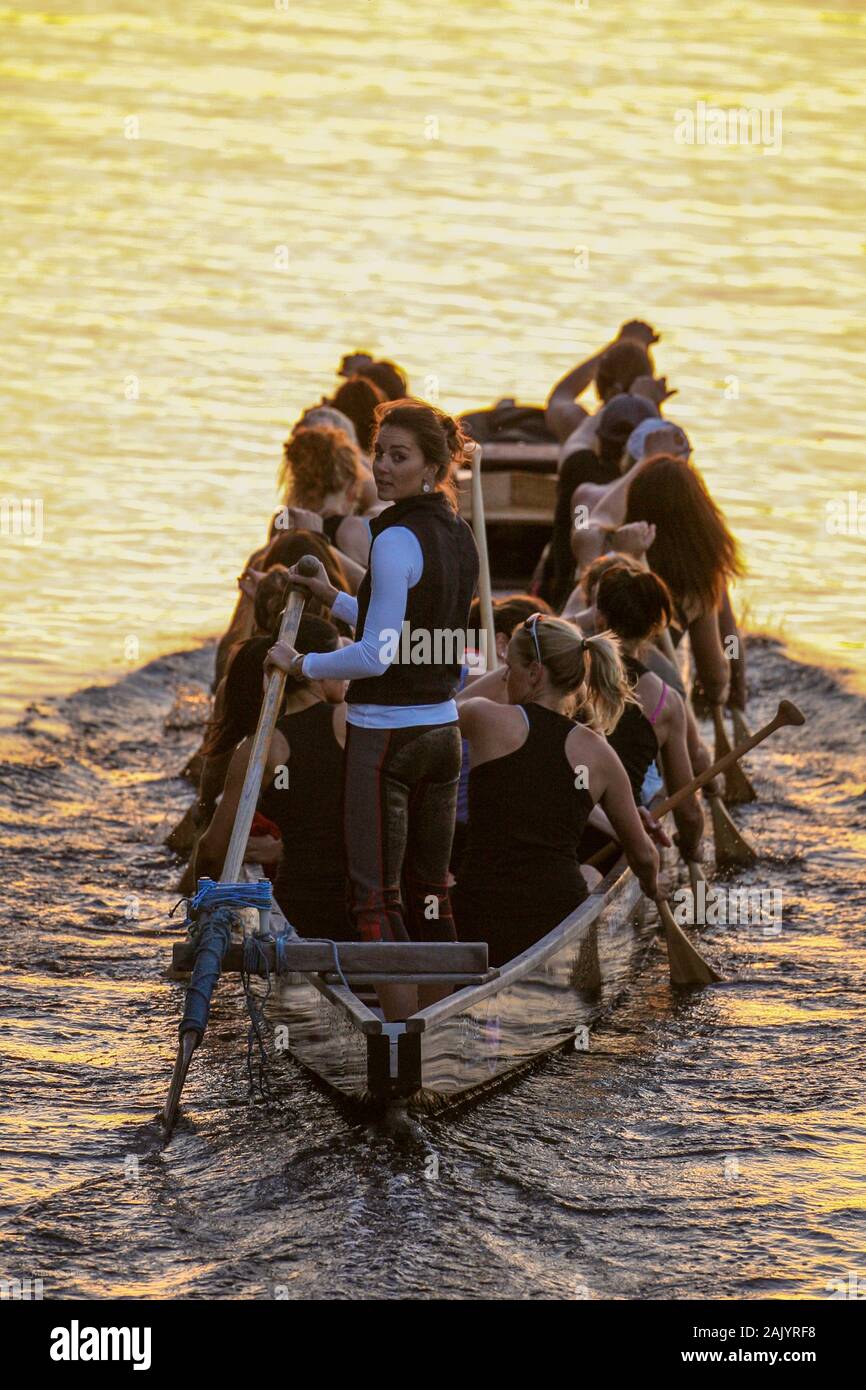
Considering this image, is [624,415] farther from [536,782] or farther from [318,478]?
[536,782]

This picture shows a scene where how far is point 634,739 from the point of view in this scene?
8.67 metres

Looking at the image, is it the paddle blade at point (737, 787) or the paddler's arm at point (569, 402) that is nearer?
the paddle blade at point (737, 787)

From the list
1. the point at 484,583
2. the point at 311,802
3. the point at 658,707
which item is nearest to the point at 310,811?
the point at 311,802

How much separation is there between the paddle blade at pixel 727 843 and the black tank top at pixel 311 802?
3.49 metres

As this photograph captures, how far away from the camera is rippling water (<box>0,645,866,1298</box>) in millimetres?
6379

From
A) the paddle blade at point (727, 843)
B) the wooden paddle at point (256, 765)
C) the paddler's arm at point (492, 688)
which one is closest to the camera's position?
the wooden paddle at point (256, 765)

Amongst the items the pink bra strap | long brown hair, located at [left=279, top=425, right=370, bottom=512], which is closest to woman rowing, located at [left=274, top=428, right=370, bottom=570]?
long brown hair, located at [left=279, top=425, right=370, bottom=512]

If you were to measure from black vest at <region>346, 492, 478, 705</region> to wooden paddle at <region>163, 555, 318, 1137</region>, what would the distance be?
30 cm

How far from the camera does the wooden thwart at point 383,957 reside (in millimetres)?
6570

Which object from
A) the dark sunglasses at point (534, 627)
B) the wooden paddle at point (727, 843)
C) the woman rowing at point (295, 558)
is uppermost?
the woman rowing at point (295, 558)

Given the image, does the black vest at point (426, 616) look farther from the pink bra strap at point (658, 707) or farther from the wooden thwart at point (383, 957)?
the pink bra strap at point (658, 707)

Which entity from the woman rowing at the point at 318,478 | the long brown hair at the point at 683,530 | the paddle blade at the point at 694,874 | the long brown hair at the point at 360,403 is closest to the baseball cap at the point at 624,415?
the long brown hair at the point at 360,403

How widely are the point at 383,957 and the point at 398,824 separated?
1.31 feet
